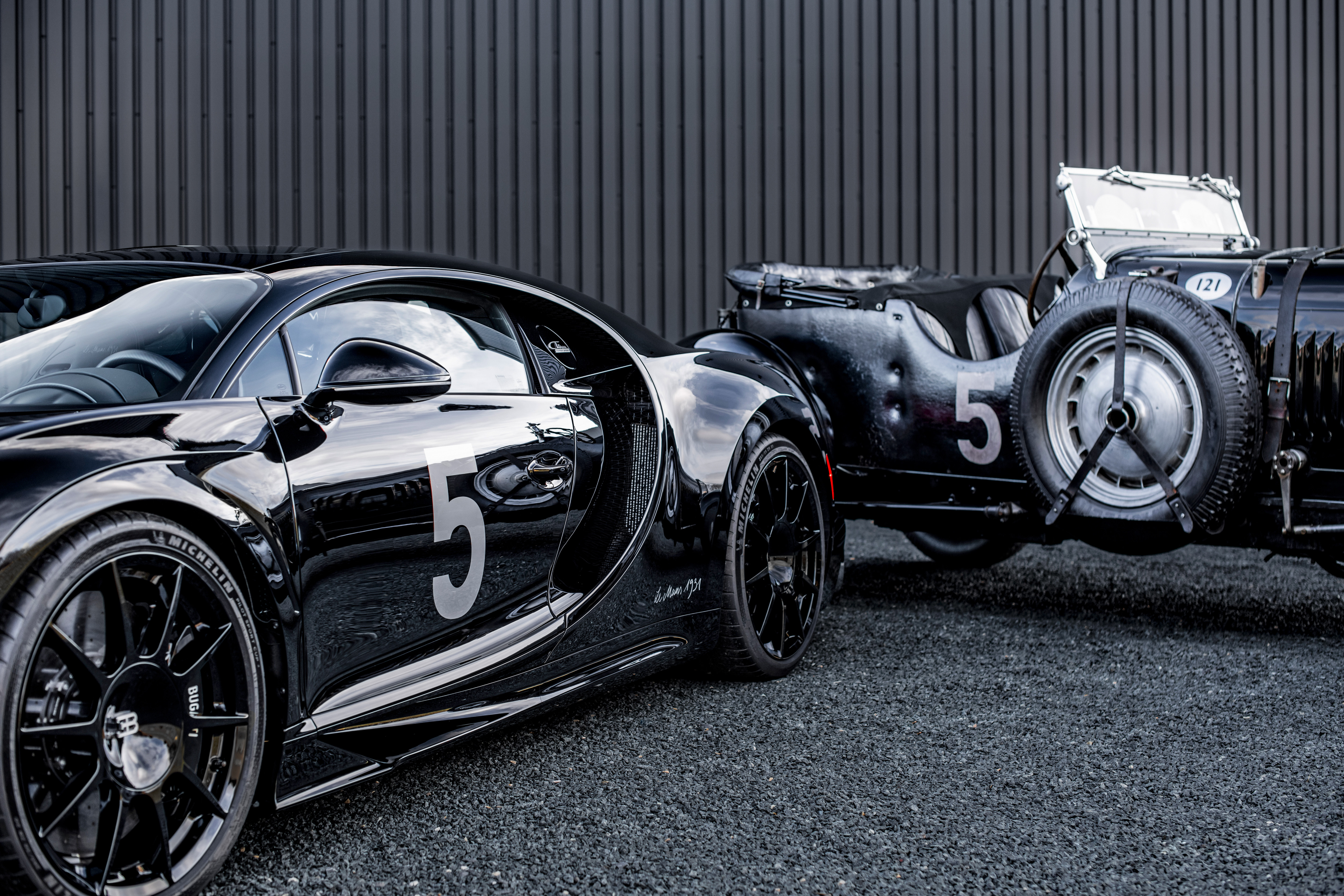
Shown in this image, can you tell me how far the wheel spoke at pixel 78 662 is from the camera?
2.16m

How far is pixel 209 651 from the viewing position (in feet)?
7.95

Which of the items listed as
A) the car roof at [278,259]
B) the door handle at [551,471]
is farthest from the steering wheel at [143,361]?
the door handle at [551,471]

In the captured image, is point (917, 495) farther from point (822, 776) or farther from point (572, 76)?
point (572, 76)

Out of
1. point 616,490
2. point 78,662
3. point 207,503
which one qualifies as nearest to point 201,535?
point 207,503

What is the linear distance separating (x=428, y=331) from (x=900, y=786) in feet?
5.44

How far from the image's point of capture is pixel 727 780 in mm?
3248

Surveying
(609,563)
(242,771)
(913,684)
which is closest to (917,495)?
(913,684)

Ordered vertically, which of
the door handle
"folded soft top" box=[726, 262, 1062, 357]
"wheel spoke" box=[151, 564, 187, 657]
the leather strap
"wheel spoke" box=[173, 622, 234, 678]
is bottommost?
"wheel spoke" box=[173, 622, 234, 678]

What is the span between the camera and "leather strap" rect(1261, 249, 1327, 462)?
4.41m

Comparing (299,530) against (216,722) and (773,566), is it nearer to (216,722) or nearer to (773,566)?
(216,722)

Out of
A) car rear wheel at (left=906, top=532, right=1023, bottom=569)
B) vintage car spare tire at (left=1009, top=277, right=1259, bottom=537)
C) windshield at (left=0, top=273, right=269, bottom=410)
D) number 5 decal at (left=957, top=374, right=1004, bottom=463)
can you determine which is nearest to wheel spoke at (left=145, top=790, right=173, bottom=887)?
windshield at (left=0, top=273, right=269, bottom=410)

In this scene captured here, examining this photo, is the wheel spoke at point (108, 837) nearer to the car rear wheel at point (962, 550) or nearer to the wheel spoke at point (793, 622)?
the wheel spoke at point (793, 622)

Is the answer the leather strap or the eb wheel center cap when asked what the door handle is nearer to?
the eb wheel center cap

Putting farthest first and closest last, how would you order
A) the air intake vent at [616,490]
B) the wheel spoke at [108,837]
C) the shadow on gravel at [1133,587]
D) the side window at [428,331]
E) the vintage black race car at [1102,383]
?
the shadow on gravel at [1133,587] < the vintage black race car at [1102,383] < the air intake vent at [616,490] < the side window at [428,331] < the wheel spoke at [108,837]
